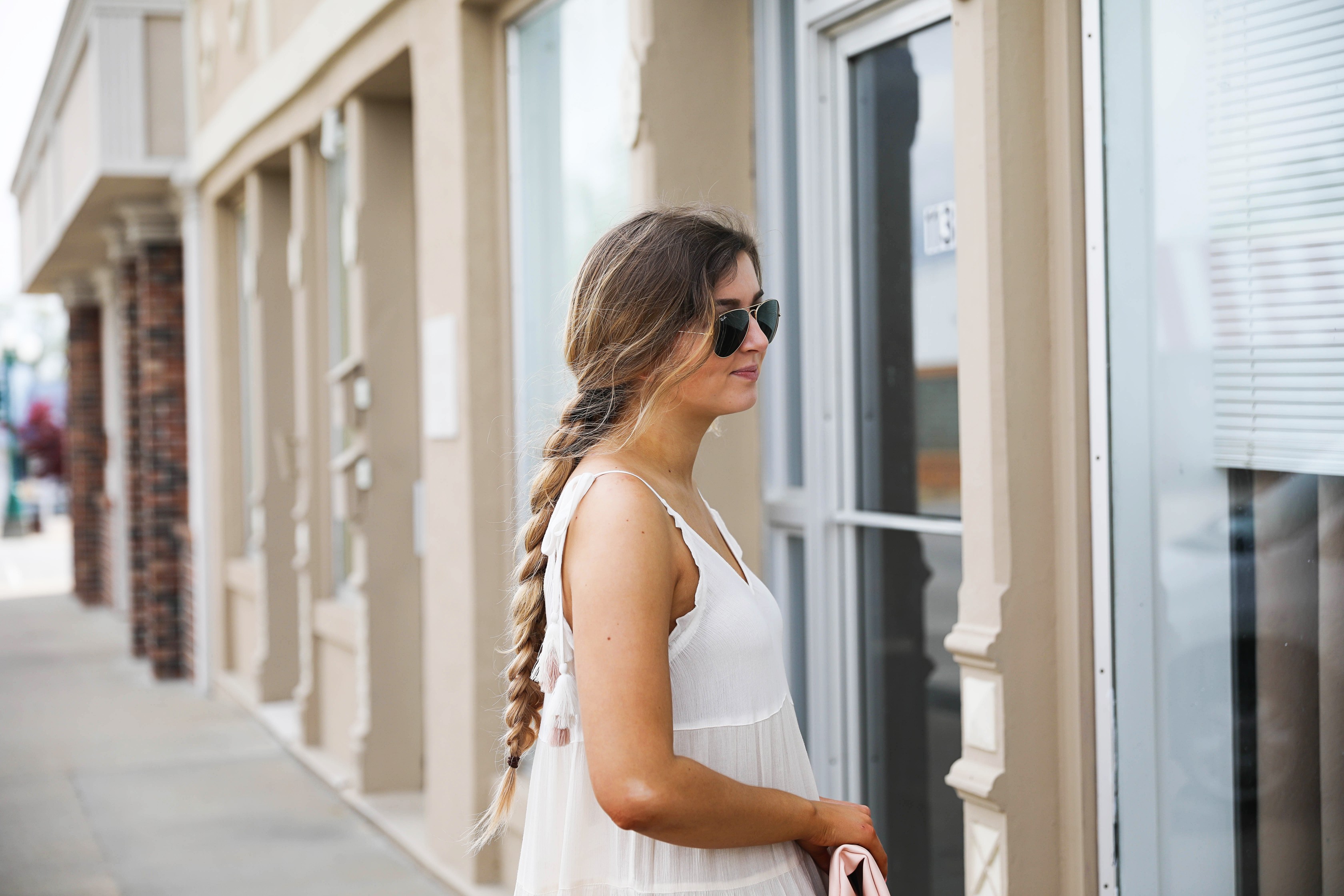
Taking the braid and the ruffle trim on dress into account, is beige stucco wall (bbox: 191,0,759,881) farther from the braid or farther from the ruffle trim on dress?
the ruffle trim on dress

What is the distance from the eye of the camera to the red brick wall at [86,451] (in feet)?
54.8

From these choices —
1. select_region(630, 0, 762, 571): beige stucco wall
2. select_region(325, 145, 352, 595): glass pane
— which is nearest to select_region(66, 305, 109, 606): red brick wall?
select_region(325, 145, 352, 595): glass pane

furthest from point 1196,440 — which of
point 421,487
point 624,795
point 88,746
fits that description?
point 88,746

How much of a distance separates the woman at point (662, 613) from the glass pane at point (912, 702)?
70.9 inches

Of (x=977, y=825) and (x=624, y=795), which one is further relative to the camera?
(x=977, y=825)

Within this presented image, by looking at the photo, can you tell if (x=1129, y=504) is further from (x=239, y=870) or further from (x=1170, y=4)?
(x=239, y=870)

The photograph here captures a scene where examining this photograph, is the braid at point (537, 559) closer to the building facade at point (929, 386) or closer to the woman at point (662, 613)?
the woman at point (662, 613)

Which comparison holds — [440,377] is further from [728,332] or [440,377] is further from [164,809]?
[728,332]

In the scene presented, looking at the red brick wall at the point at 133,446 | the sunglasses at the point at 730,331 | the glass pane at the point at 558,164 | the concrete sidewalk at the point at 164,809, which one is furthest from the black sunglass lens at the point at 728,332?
the red brick wall at the point at 133,446

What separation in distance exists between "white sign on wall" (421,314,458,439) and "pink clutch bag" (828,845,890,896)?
372cm

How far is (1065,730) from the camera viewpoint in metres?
2.74

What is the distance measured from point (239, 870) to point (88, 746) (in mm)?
3055

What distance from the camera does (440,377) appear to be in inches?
210

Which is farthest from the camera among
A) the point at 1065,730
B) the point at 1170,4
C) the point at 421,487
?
the point at 421,487
